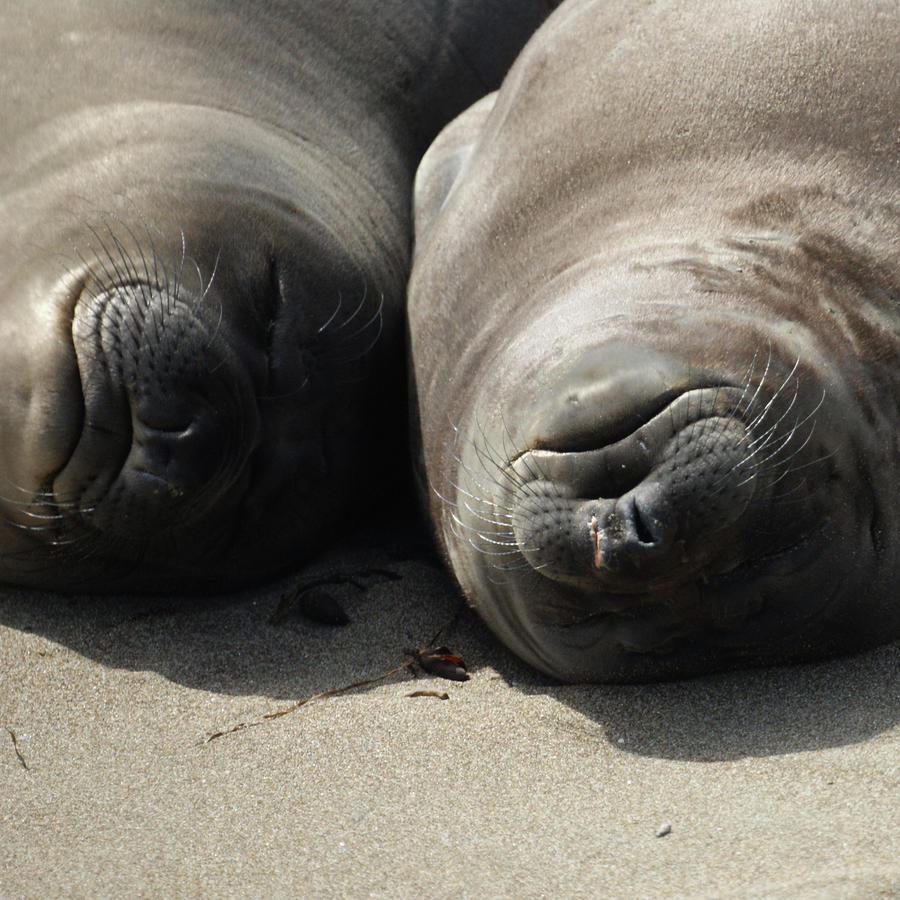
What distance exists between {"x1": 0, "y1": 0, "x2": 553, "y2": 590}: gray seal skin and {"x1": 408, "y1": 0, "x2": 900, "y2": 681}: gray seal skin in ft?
1.33

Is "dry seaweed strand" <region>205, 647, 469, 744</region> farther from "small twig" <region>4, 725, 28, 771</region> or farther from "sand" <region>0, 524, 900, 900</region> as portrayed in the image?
"small twig" <region>4, 725, 28, 771</region>

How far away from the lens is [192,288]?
12.1 feet

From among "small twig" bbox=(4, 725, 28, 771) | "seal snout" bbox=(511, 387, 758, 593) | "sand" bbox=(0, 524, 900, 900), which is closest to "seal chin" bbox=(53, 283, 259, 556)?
"sand" bbox=(0, 524, 900, 900)

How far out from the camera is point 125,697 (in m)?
3.37

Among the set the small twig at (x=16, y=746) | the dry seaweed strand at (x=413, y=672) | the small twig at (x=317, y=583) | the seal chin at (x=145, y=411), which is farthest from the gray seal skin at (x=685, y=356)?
the small twig at (x=16, y=746)

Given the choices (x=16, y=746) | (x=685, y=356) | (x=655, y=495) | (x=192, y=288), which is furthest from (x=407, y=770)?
(x=192, y=288)

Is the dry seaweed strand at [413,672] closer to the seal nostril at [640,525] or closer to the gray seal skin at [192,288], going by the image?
the gray seal skin at [192,288]

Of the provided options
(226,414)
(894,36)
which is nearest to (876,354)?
(894,36)

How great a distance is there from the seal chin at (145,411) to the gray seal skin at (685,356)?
0.62m

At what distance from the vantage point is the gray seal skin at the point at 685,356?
2.88 meters

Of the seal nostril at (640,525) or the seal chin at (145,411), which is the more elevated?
the seal nostril at (640,525)

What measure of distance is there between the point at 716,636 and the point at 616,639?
0.72 ft

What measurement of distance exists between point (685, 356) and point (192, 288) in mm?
1395

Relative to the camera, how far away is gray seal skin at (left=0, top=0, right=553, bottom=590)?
3.49m
